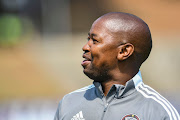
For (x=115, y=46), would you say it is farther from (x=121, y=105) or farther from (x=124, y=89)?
(x=121, y=105)

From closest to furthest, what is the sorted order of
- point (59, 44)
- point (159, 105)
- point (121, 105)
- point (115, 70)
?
point (159, 105) → point (121, 105) → point (115, 70) → point (59, 44)

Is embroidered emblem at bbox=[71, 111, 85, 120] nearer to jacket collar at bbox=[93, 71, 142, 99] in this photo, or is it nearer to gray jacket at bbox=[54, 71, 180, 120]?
gray jacket at bbox=[54, 71, 180, 120]

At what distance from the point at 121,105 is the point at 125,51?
0.39 meters

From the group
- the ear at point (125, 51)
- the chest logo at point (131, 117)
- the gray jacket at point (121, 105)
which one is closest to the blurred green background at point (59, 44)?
the gray jacket at point (121, 105)

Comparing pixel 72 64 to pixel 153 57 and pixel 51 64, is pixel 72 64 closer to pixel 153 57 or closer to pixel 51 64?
pixel 51 64

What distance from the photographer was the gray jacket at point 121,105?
90.4 inches

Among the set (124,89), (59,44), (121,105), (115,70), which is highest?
(115,70)

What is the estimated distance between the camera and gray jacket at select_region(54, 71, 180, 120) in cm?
229

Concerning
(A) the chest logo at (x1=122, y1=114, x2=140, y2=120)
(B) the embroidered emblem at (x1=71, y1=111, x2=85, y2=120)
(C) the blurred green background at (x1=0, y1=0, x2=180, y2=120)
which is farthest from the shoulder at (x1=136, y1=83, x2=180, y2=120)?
(C) the blurred green background at (x1=0, y1=0, x2=180, y2=120)

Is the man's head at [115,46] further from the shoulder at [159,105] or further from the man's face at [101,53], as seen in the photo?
the shoulder at [159,105]

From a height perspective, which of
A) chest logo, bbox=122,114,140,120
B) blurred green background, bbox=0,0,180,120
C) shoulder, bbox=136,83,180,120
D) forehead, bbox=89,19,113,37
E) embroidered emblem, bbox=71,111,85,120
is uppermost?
forehead, bbox=89,19,113,37

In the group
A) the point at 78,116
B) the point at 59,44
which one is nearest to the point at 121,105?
the point at 78,116

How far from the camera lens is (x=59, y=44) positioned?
42.2ft

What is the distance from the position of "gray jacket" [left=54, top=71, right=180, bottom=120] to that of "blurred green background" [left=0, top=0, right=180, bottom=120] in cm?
696
